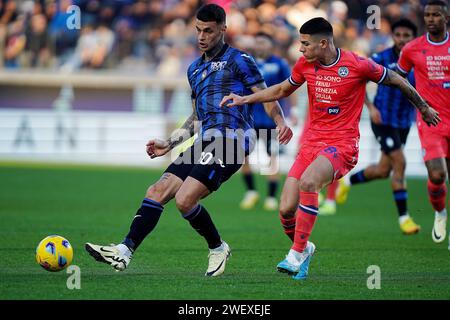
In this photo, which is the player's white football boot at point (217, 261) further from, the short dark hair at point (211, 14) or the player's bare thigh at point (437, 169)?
the player's bare thigh at point (437, 169)

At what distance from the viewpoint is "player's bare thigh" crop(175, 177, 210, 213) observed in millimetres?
7703

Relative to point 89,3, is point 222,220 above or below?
below

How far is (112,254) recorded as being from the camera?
760 cm

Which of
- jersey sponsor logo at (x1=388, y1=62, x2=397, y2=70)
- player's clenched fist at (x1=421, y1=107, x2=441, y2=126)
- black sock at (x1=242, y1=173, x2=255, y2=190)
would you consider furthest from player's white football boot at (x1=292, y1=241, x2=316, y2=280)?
black sock at (x1=242, y1=173, x2=255, y2=190)

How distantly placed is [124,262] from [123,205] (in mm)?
7102

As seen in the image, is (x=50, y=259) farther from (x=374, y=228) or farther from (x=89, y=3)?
(x=89, y=3)

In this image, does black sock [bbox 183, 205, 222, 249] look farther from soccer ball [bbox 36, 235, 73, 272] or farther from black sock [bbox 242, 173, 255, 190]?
black sock [bbox 242, 173, 255, 190]

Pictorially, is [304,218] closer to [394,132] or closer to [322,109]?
[322,109]

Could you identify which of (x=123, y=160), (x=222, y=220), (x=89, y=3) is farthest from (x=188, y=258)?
(x=89, y=3)

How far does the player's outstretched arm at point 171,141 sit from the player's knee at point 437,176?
318cm

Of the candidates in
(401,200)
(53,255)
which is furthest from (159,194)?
(401,200)

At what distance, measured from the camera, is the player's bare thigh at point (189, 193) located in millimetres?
7703

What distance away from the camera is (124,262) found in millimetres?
7652
